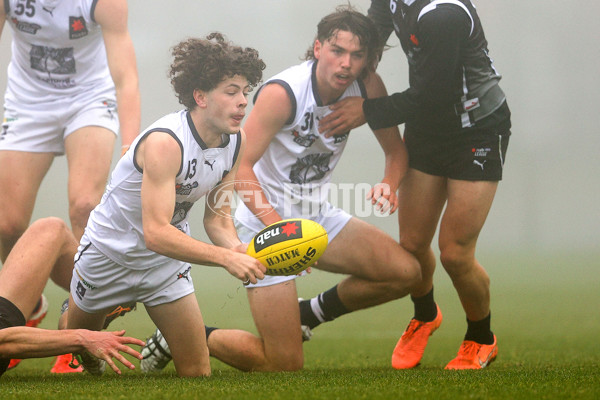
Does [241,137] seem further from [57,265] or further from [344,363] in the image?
[344,363]

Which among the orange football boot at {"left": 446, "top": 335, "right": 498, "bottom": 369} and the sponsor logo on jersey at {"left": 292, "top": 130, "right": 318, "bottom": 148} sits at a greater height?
the sponsor logo on jersey at {"left": 292, "top": 130, "right": 318, "bottom": 148}

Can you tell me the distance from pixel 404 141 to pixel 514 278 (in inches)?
290

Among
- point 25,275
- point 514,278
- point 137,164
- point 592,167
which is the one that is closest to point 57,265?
point 25,275

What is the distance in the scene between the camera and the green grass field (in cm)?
269

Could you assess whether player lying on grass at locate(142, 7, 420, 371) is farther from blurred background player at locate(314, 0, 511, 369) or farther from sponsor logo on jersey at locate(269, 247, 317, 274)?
sponsor logo on jersey at locate(269, 247, 317, 274)

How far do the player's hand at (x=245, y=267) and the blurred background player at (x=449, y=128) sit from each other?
1238 mm

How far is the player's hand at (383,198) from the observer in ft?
12.0

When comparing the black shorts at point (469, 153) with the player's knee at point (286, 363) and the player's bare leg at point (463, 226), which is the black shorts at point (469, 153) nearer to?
the player's bare leg at point (463, 226)

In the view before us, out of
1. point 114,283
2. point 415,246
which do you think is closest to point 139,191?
point 114,283

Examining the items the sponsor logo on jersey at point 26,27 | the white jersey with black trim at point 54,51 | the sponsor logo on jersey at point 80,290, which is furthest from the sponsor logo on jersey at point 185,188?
the sponsor logo on jersey at point 26,27

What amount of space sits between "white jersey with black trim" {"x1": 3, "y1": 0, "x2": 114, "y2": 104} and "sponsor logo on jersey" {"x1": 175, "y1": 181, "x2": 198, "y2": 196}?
1390 mm

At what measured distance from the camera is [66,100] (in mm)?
4293

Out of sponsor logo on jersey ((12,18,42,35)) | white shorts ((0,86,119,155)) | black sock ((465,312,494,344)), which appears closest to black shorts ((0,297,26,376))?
white shorts ((0,86,119,155))

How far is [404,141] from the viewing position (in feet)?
13.8
